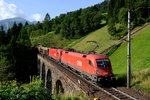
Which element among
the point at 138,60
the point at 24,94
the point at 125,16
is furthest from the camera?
the point at 125,16

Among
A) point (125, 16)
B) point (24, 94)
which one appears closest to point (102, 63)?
point (24, 94)

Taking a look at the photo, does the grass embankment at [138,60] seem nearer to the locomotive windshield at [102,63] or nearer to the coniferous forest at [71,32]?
the locomotive windshield at [102,63]

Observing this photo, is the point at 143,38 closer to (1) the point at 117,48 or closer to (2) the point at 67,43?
(1) the point at 117,48

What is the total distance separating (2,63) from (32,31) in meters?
84.5

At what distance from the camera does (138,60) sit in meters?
48.4

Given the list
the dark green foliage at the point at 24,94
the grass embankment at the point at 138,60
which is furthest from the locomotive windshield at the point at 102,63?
the dark green foliage at the point at 24,94

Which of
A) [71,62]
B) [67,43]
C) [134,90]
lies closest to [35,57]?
[67,43]

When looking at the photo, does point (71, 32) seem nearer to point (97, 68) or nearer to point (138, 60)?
point (138, 60)

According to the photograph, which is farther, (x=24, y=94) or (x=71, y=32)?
(x=71, y=32)

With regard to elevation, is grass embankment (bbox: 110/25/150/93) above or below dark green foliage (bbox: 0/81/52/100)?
below

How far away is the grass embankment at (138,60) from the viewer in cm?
2847

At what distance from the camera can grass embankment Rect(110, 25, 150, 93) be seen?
93.4ft

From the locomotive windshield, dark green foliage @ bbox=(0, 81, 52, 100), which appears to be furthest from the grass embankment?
dark green foliage @ bbox=(0, 81, 52, 100)

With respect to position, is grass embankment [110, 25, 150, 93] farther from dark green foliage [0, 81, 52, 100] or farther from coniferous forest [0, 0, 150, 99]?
Result: dark green foliage [0, 81, 52, 100]
